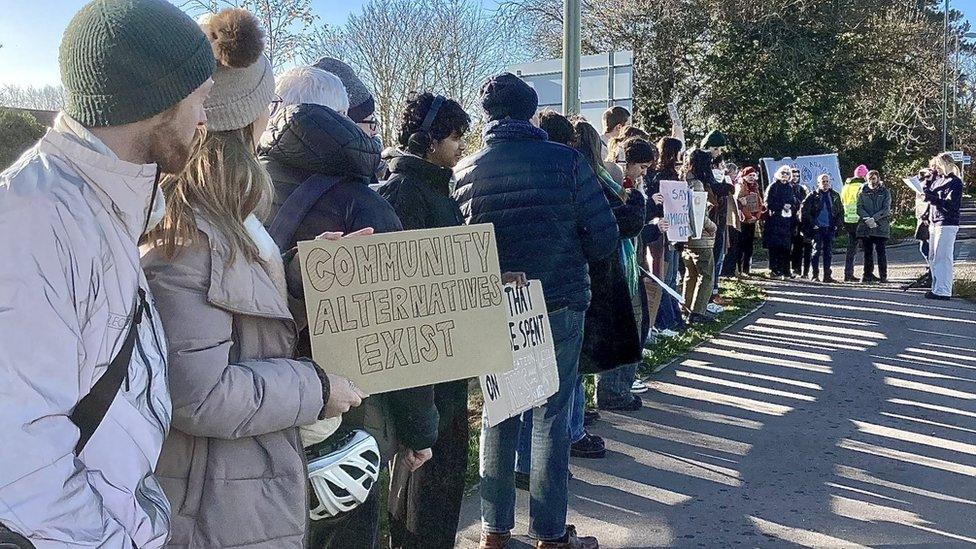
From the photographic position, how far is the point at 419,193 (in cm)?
337

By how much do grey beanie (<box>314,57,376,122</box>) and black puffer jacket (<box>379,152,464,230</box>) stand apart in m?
0.44

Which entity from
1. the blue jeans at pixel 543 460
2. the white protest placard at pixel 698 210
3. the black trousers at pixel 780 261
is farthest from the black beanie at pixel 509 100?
the black trousers at pixel 780 261

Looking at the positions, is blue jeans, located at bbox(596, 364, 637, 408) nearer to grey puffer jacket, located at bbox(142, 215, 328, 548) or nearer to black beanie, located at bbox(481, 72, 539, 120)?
black beanie, located at bbox(481, 72, 539, 120)

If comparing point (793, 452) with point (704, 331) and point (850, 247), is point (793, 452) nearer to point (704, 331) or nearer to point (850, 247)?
point (704, 331)

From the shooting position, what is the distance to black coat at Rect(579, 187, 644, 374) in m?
4.78

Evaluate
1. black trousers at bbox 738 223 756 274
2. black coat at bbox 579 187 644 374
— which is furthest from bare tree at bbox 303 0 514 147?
black coat at bbox 579 187 644 374

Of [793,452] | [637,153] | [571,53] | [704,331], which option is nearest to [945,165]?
[704,331]

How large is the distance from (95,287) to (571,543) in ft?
9.84

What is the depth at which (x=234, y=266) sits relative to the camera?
1896 millimetres

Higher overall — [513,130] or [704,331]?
[513,130]

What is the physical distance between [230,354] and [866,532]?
356 centimetres

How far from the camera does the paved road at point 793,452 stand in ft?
14.4

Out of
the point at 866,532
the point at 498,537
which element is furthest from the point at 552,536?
the point at 866,532

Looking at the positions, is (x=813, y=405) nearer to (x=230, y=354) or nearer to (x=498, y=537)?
(x=498, y=537)
